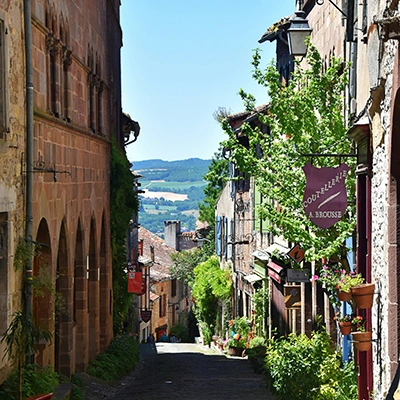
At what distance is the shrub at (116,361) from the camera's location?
20188mm

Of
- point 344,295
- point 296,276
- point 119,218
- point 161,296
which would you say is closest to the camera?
point 344,295

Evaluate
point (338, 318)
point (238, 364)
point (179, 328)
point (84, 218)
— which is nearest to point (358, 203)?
point (338, 318)

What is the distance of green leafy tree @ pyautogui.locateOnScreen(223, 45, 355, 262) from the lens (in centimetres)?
1527

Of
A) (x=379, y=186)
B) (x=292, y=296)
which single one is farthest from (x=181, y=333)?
(x=379, y=186)

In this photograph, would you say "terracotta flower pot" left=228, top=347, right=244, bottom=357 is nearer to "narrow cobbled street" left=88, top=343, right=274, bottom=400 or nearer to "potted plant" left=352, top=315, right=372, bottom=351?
"narrow cobbled street" left=88, top=343, right=274, bottom=400

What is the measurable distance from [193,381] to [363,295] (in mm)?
9419

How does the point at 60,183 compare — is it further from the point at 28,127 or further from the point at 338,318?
the point at 338,318

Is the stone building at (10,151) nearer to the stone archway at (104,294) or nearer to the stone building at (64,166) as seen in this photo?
the stone building at (64,166)

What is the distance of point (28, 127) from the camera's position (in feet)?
45.4

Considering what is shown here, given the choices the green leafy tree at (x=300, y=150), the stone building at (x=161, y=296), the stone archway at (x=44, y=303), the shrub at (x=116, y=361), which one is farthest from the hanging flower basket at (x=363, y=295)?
the stone building at (x=161, y=296)

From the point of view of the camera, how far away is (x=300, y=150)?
1625cm

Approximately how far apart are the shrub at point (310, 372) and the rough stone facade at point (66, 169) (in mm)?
3610

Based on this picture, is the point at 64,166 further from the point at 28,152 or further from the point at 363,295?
the point at 363,295

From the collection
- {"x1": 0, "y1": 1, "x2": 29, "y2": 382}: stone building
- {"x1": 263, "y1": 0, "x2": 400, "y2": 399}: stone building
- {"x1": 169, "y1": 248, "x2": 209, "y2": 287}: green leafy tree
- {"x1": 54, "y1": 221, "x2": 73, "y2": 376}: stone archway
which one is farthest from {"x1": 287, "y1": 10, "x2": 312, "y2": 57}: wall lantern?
{"x1": 169, "y1": 248, "x2": 209, "y2": 287}: green leafy tree
